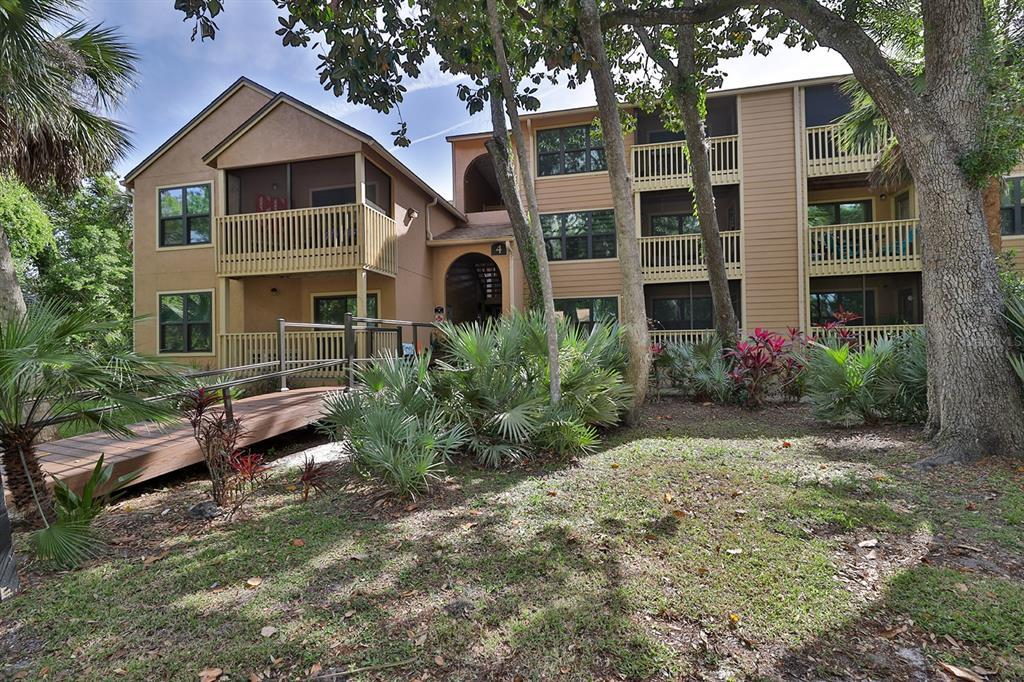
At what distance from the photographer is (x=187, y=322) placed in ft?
45.9

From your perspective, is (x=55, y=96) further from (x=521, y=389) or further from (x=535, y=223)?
(x=521, y=389)

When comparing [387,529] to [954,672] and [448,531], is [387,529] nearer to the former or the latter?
[448,531]

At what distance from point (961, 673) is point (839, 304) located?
15.2 metres

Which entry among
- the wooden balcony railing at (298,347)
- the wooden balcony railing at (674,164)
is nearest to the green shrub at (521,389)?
the wooden balcony railing at (298,347)

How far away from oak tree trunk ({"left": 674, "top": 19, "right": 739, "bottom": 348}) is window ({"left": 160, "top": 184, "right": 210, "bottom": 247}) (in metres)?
12.3

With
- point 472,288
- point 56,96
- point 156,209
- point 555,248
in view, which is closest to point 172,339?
point 156,209

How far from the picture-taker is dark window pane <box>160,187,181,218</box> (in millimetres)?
14125

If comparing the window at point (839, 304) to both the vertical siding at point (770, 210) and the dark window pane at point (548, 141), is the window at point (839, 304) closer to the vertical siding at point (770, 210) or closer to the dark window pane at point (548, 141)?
the vertical siding at point (770, 210)

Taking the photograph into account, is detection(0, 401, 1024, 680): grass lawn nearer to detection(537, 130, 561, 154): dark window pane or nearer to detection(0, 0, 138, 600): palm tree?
detection(0, 0, 138, 600): palm tree

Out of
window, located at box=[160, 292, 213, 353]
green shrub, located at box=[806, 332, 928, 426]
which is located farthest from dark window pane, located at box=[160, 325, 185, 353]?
green shrub, located at box=[806, 332, 928, 426]

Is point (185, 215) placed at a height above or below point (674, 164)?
below

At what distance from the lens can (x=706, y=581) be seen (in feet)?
9.34

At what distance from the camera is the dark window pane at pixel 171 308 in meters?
14.0

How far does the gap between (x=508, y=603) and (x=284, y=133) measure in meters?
13.5
